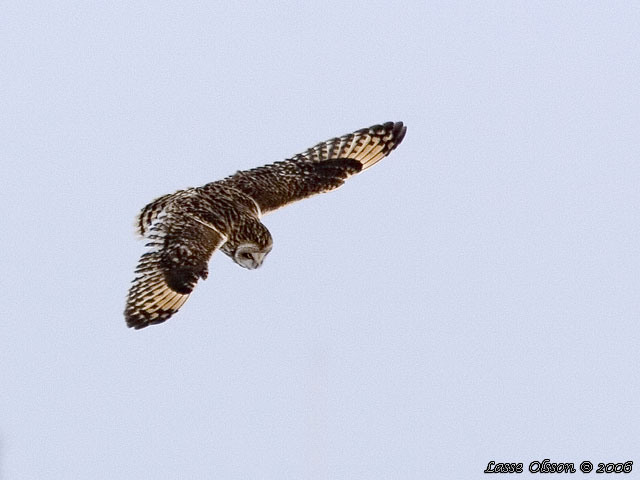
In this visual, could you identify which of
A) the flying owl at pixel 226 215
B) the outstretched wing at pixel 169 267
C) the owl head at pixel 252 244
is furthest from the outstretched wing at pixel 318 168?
the outstretched wing at pixel 169 267

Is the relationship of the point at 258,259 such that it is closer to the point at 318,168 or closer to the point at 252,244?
the point at 252,244

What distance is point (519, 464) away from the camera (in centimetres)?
888

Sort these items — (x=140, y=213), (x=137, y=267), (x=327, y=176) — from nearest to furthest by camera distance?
(x=137, y=267) → (x=140, y=213) → (x=327, y=176)

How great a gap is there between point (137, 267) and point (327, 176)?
2431mm

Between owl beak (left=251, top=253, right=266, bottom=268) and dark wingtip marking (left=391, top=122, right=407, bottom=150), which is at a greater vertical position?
dark wingtip marking (left=391, top=122, right=407, bottom=150)

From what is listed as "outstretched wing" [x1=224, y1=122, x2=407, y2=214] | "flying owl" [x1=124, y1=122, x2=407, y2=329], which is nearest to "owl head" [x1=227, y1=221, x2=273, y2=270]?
"flying owl" [x1=124, y1=122, x2=407, y2=329]

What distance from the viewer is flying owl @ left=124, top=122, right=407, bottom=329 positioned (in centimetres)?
907

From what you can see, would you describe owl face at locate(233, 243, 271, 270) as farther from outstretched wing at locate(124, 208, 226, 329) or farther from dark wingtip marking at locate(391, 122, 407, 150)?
dark wingtip marking at locate(391, 122, 407, 150)

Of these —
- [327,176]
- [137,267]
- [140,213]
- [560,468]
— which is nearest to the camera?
[560,468]

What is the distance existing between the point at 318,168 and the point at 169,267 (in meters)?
2.49

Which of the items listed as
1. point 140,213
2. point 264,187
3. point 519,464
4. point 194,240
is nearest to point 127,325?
point 194,240

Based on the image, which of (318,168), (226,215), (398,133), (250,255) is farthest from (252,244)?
(398,133)

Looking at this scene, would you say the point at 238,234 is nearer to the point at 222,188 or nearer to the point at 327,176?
the point at 222,188

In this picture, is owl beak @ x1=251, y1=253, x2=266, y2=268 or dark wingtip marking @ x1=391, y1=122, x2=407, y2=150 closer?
owl beak @ x1=251, y1=253, x2=266, y2=268
